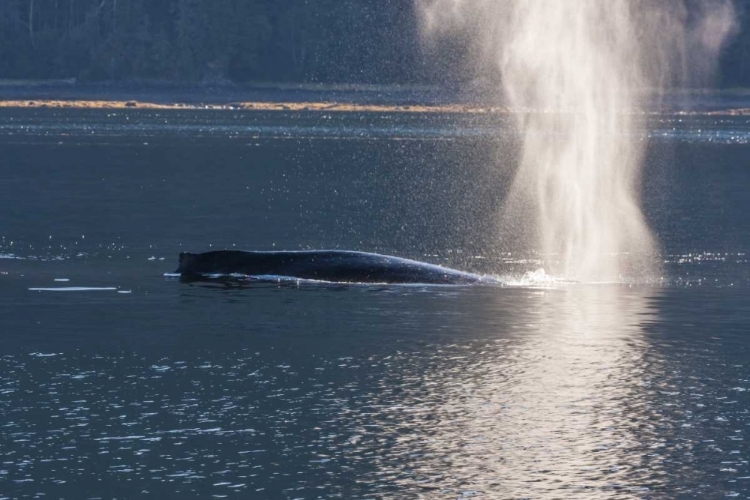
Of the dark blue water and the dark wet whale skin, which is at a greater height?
the dark wet whale skin

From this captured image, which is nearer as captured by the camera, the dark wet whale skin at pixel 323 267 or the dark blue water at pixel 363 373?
the dark blue water at pixel 363 373

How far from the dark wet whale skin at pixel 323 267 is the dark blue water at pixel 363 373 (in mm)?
796

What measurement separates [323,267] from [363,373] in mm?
9638

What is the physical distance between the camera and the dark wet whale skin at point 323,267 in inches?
1168

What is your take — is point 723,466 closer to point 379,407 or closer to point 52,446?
point 379,407

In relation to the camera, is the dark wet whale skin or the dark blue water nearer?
the dark blue water

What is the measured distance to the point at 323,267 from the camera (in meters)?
30.1

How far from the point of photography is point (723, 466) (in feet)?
52.6

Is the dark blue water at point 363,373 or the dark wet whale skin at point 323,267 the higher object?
the dark wet whale skin at point 323,267

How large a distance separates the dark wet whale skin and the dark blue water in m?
0.80

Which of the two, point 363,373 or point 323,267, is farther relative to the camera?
point 323,267

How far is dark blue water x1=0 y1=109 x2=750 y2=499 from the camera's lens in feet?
51.7

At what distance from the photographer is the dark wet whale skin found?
29.7m

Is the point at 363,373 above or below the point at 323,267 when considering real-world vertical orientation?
below
